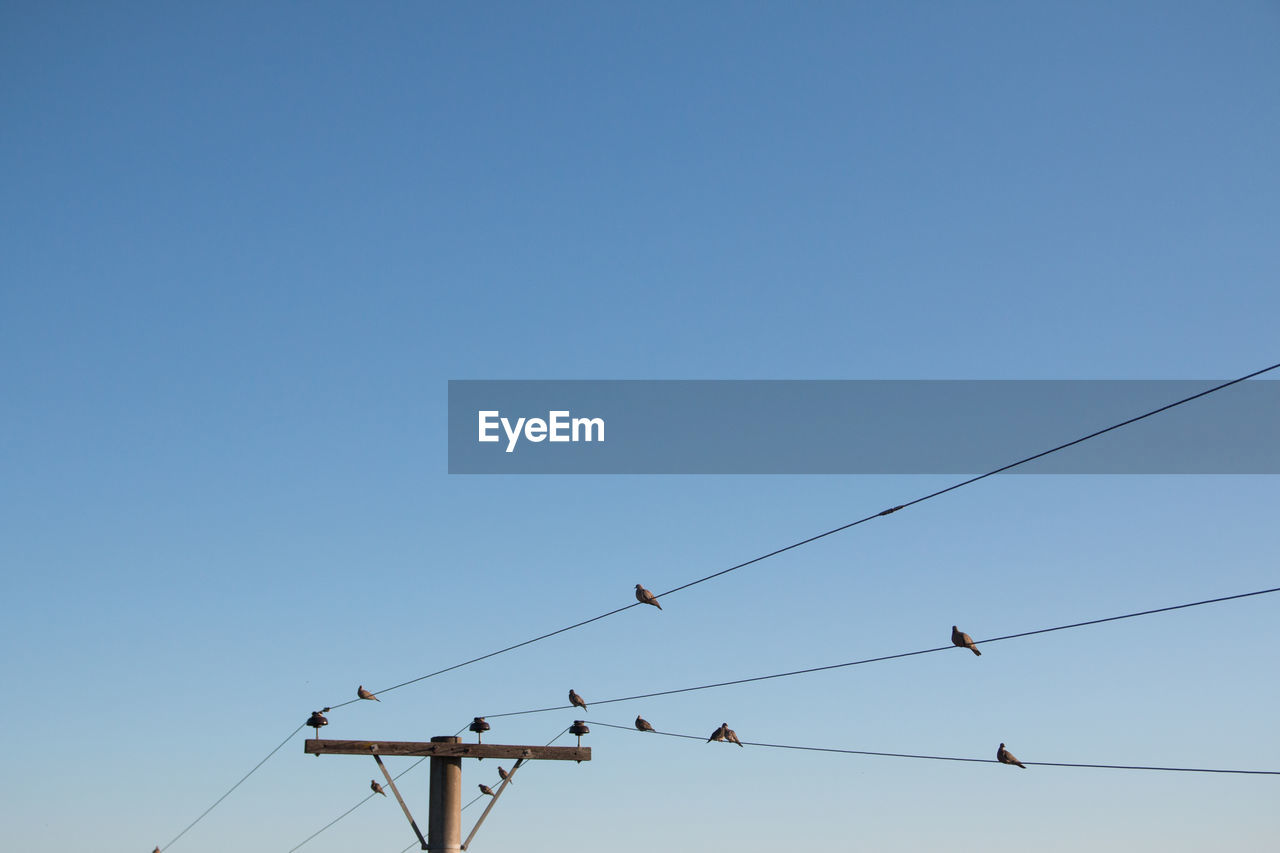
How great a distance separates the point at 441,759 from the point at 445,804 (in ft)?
2.45

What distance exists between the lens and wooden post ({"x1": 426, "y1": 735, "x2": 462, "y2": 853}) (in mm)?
20156

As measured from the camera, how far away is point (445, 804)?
20438 mm

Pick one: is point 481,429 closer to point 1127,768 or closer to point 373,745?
point 373,745

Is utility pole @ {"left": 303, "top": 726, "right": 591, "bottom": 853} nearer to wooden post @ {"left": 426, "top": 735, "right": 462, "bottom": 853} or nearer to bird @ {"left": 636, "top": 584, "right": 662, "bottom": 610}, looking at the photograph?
wooden post @ {"left": 426, "top": 735, "right": 462, "bottom": 853}

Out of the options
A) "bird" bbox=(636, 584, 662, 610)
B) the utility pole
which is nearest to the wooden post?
the utility pole

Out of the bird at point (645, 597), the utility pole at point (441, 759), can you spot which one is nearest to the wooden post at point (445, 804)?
the utility pole at point (441, 759)

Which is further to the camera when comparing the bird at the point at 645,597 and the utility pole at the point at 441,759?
the bird at the point at 645,597

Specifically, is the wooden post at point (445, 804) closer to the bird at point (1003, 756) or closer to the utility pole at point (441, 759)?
the utility pole at point (441, 759)

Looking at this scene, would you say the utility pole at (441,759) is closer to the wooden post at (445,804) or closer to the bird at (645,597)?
the wooden post at (445,804)

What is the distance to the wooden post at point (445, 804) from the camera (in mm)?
20156

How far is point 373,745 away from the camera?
20.9 meters

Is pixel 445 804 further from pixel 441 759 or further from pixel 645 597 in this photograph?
pixel 645 597

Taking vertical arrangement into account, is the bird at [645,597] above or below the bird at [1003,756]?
above

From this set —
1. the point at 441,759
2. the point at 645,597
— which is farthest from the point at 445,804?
the point at 645,597
